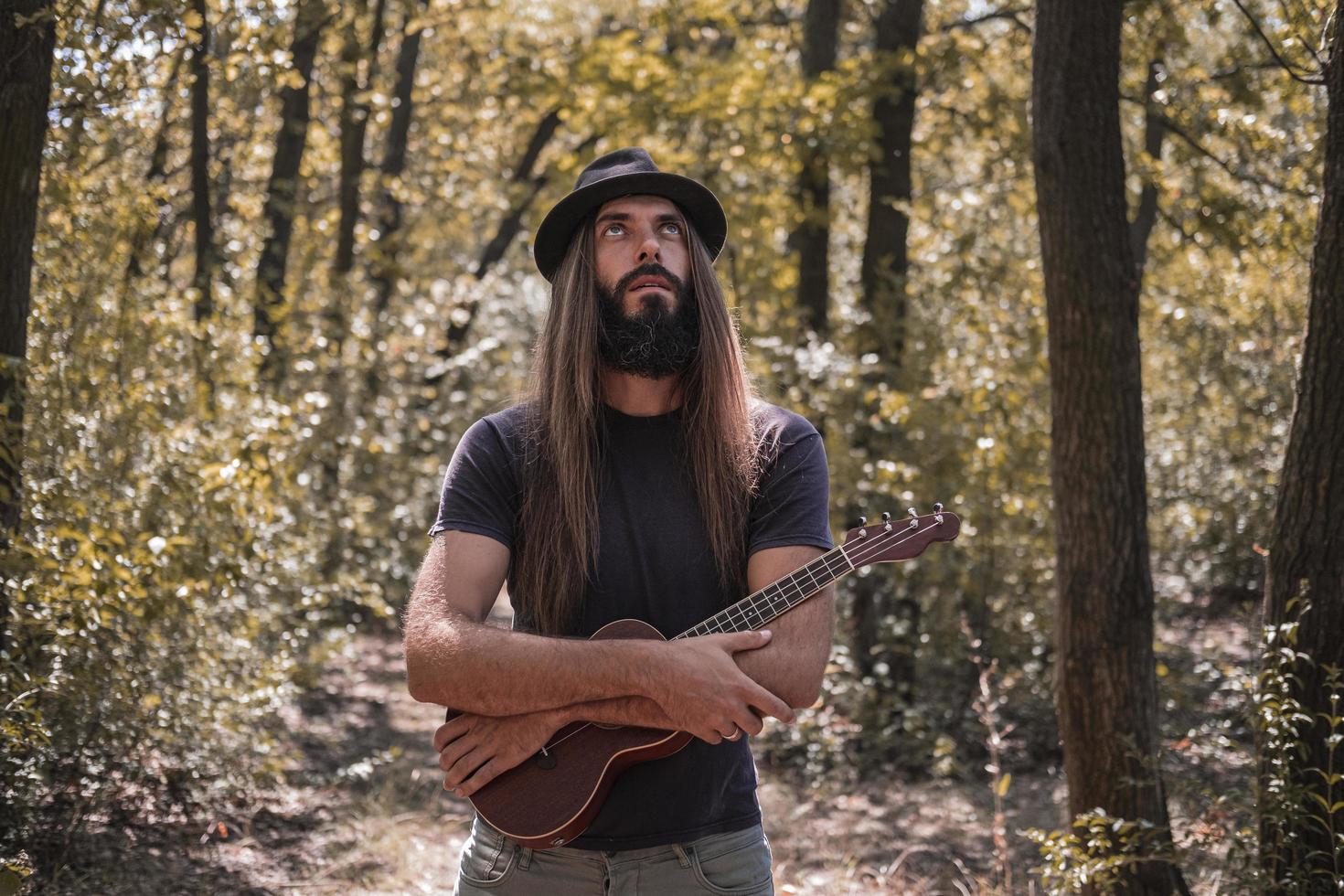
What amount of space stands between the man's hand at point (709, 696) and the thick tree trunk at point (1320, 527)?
2053 mm

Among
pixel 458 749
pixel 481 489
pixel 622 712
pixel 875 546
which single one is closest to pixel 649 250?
pixel 481 489

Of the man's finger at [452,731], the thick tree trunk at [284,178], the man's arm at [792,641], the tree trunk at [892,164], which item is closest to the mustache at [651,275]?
the man's arm at [792,641]

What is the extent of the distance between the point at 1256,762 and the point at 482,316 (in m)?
17.5

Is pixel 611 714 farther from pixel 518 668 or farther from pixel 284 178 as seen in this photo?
pixel 284 178

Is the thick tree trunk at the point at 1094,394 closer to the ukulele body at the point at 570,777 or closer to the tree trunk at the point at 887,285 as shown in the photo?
the ukulele body at the point at 570,777

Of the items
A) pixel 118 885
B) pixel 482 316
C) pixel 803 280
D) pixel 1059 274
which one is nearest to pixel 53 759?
pixel 118 885

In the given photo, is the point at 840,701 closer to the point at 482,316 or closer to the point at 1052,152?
the point at 1052,152

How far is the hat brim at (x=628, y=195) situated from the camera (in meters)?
2.99

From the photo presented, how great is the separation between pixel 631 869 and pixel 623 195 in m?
1.48

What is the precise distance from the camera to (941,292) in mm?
9438

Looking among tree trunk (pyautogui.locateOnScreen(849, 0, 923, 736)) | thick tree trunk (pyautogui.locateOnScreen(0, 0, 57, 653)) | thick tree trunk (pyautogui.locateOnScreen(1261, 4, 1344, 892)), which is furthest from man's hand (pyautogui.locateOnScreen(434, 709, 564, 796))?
tree trunk (pyautogui.locateOnScreen(849, 0, 923, 736))

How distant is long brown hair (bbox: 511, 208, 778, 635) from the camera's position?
275 cm

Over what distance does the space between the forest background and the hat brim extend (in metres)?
1.10

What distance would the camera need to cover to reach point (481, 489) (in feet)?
9.09
